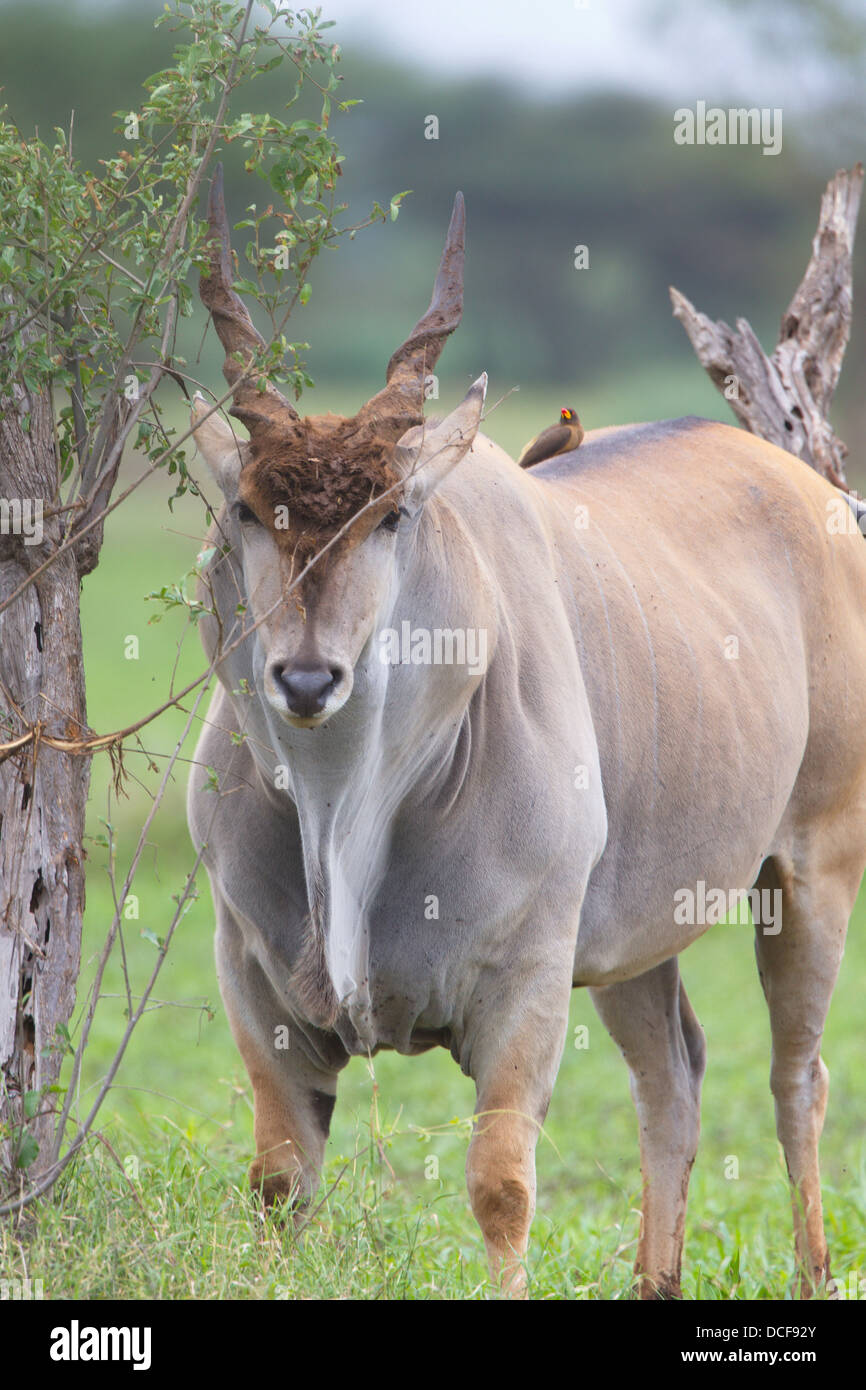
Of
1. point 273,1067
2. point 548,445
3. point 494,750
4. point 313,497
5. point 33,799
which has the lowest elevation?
point 273,1067

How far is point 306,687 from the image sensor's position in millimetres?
2344

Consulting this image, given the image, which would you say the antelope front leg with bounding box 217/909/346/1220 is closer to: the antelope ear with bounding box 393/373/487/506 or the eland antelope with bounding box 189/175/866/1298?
the eland antelope with bounding box 189/175/866/1298

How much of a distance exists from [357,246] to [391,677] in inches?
1040

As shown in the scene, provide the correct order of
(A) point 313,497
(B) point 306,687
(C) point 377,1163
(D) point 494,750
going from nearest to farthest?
(B) point 306,687
(A) point 313,497
(D) point 494,750
(C) point 377,1163

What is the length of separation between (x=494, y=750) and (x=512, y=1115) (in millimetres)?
611

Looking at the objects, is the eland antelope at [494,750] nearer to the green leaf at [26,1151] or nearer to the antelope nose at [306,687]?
the antelope nose at [306,687]

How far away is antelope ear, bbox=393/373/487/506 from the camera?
2.60m

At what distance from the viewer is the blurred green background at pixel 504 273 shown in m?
9.90

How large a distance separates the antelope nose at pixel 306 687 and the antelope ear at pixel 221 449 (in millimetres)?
385

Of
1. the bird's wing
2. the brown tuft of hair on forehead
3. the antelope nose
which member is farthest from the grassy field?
the bird's wing

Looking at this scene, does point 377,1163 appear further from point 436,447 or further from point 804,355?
point 804,355

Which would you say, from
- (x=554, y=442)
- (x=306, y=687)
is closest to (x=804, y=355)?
(x=554, y=442)

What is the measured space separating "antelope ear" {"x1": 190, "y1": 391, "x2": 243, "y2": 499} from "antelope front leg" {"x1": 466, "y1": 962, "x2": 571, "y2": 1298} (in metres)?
0.96

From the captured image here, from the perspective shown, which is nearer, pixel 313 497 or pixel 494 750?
pixel 313 497
